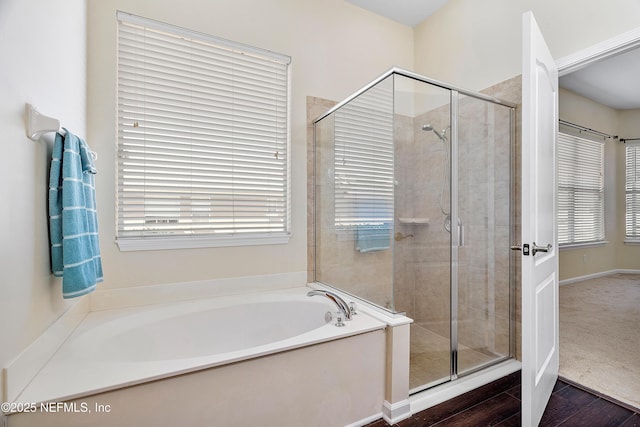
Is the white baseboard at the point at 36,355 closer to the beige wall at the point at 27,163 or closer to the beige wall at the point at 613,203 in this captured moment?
the beige wall at the point at 27,163

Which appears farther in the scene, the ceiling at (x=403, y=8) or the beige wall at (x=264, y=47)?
the ceiling at (x=403, y=8)

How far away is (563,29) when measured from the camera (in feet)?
6.40

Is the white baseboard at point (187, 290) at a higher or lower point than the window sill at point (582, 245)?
lower

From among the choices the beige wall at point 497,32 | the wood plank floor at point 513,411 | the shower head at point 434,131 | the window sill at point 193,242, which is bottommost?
the wood plank floor at point 513,411

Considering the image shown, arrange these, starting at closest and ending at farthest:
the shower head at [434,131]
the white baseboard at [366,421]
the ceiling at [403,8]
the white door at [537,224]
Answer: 1. the white door at [537,224]
2. the white baseboard at [366,421]
3. the shower head at [434,131]
4. the ceiling at [403,8]

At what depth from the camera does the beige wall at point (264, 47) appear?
6.27ft

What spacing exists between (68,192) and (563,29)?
293 cm

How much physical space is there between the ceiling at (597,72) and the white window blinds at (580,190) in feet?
2.04

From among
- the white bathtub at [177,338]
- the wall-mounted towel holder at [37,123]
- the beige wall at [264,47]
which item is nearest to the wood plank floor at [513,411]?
the white bathtub at [177,338]

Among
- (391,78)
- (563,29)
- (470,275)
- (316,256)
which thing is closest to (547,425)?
(470,275)

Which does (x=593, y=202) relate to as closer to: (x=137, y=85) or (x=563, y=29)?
(x=563, y=29)

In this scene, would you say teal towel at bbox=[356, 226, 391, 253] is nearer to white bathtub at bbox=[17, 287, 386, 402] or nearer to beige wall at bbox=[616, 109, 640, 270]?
white bathtub at bbox=[17, 287, 386, 402]

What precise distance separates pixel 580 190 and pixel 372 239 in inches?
168

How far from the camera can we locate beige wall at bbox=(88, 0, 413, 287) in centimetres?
191
